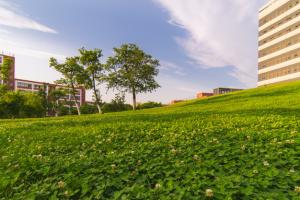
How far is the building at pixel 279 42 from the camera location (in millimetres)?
78188

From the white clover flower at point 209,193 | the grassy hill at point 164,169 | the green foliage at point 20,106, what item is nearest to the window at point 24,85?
the green foliage at point 20,106

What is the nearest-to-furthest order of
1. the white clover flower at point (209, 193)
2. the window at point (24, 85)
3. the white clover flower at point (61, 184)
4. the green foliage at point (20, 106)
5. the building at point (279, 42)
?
1. the white clover flower at point (209, 193)
2. the white clover flower at point (61, 184)
3. the green foliage at point (20, 106)
4. the building at point (279, 42)
5. the window at point (24, 85)

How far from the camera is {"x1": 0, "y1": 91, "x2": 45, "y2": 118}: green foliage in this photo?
76.2 m

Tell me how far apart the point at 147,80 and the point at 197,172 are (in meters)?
44.6

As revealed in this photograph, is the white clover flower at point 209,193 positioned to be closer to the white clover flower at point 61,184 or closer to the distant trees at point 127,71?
the white clover flower at point 61,184

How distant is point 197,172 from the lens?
4.98 m

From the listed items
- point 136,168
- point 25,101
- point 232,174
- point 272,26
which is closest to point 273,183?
point 232,174

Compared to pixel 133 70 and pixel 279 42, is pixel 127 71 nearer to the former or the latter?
pixel 133 70

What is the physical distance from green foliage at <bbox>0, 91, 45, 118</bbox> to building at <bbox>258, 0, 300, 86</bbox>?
249ft

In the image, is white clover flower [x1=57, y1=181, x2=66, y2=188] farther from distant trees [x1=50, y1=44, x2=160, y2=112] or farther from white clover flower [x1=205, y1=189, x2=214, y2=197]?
distant trees [x1=50, y1=44, x2=160, y2=112]

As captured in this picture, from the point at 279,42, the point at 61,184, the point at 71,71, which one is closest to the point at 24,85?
the point at 71,71

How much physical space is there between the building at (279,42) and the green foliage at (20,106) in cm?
7590

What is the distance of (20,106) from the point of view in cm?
8025

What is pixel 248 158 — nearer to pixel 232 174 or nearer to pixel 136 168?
pixel 232 174
